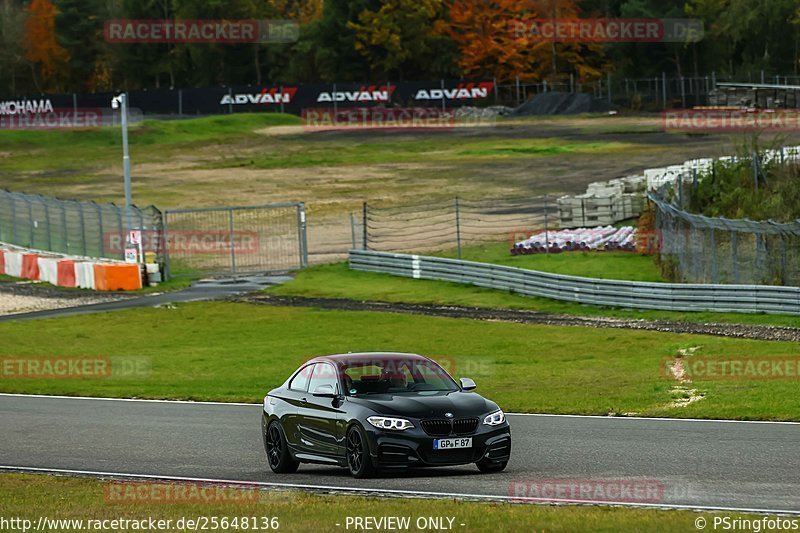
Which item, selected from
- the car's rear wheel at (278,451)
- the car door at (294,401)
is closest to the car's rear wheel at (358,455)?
the car door at (294,401)

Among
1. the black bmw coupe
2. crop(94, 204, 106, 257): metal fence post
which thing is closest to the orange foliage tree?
crop(94, 204, 106, 257): metal fence post

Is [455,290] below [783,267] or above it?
below

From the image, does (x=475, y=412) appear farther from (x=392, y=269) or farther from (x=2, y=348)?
(x=392, y=269)

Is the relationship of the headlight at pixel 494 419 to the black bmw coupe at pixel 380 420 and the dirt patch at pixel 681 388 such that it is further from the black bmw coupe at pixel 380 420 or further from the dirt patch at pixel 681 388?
the dirt patch at pixel 681 388

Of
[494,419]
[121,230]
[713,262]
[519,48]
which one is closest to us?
[494,419]

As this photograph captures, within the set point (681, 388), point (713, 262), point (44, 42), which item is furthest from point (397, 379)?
point (44, 42)

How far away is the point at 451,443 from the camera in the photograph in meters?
13.3

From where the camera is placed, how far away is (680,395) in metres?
20.4

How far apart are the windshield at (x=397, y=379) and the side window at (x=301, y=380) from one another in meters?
0.51

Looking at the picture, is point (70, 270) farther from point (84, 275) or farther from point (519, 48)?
point (519, 48)

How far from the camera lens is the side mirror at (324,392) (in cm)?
1422

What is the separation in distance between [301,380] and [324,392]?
A: 0.75 metres

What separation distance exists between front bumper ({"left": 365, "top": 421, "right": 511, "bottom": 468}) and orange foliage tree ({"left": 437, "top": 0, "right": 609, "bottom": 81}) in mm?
93693

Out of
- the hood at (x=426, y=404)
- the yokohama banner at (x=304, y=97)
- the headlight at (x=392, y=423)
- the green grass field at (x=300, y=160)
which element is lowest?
the headlight at (x=392, y=423)
